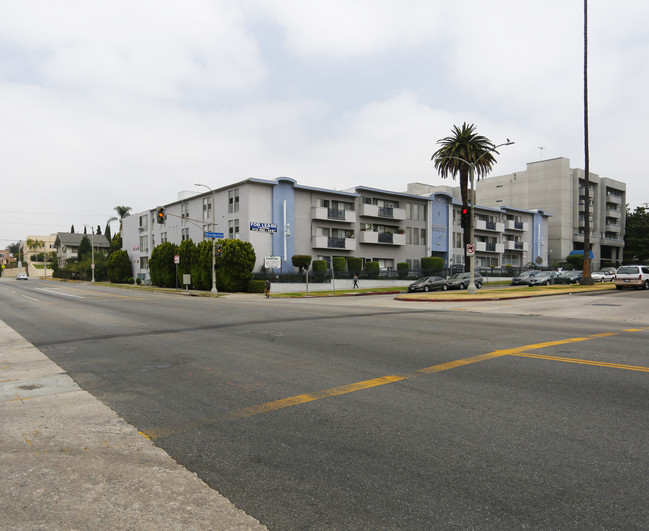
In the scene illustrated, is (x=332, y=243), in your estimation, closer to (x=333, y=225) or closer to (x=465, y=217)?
(x=333, y=225)

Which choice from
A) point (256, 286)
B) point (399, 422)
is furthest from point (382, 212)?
point (399, 422)

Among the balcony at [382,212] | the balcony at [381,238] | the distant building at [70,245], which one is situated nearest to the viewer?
the balcony at [381,238]

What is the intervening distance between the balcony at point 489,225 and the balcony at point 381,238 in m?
15.4

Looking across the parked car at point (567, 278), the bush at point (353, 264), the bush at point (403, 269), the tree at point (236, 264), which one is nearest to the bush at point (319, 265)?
the bush at point (353, 264)

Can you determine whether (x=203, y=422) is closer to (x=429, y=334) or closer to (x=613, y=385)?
(x=613, y=385)

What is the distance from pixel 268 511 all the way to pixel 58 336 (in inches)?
445

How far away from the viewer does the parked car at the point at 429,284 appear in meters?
37.6

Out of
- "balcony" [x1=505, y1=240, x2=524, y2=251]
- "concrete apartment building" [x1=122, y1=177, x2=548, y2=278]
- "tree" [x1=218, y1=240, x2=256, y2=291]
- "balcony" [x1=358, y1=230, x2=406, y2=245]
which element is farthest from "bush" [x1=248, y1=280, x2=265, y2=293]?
"balcony" [x1=505, y1=240, x2=524, y2=251]

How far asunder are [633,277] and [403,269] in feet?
79.5

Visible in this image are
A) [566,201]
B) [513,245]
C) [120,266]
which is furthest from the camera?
[566,201]

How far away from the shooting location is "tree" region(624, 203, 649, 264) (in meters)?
79.8

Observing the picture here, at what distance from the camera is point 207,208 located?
167 feet

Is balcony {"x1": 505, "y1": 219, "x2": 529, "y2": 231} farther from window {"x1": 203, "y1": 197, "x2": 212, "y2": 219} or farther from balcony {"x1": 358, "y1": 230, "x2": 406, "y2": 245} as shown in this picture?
window {"x1": 203, "y1": 197, "x2": 212, "y2": 219}

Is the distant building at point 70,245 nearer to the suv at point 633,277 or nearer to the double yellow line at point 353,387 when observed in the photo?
the suv at point 633,277
